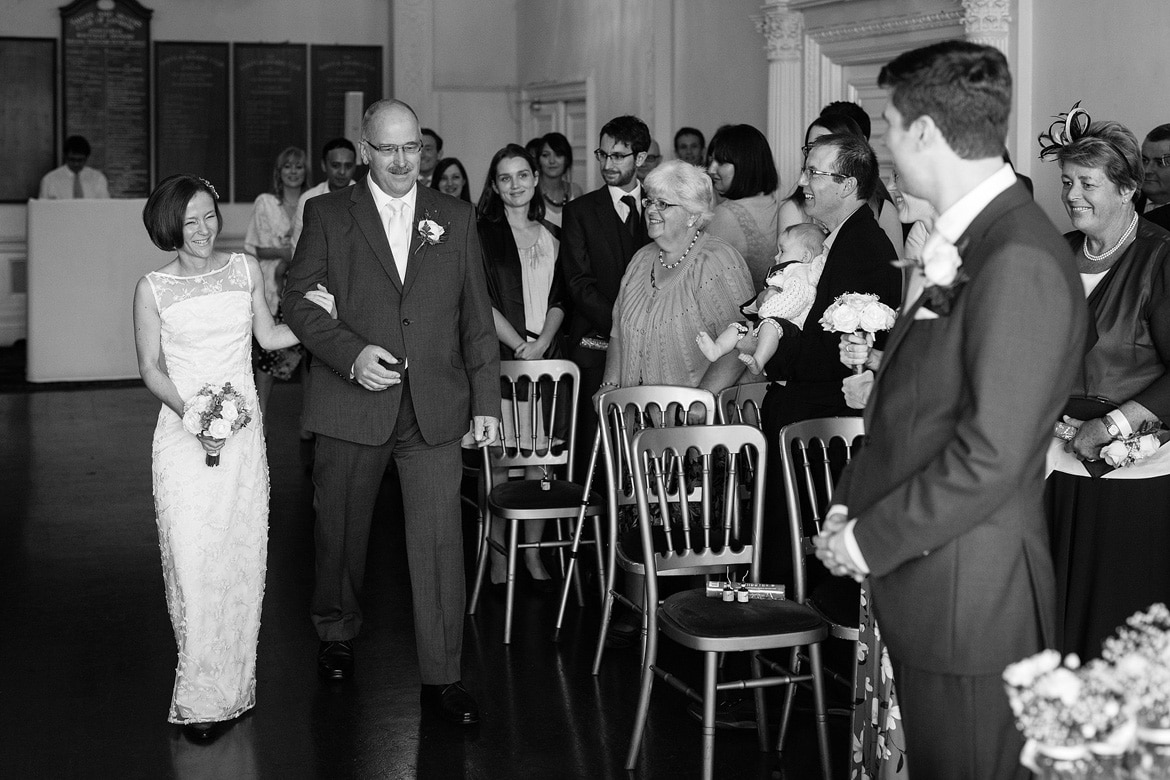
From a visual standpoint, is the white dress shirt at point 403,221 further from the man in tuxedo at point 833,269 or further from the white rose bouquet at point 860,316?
the white rose bouquet at point 860,316

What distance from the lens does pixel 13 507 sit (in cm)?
725

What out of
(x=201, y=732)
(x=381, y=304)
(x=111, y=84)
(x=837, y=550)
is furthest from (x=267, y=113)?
(x=837, y=550)

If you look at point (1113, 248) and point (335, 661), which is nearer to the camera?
point (1113, 248)

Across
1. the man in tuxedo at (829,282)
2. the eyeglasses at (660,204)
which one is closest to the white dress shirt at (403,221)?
the eyeglasses at (660,204)

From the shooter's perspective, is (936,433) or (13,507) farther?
(13,507)

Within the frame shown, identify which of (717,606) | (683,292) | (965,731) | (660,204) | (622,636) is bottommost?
(622,636)

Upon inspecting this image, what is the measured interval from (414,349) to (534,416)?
127cm

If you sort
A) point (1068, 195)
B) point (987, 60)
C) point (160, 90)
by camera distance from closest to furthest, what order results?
point (987, 60), point (1068, 195), point (160, 90)

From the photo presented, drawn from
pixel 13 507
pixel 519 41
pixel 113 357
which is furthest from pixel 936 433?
pixel 519 41

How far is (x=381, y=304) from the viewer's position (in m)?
4.23

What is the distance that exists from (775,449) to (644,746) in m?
1.15

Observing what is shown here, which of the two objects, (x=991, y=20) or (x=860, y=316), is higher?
(x=991, y=20)

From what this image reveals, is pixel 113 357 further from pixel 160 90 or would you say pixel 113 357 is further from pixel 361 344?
pixel 361 344

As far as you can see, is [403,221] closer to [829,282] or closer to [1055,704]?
[829,282]
